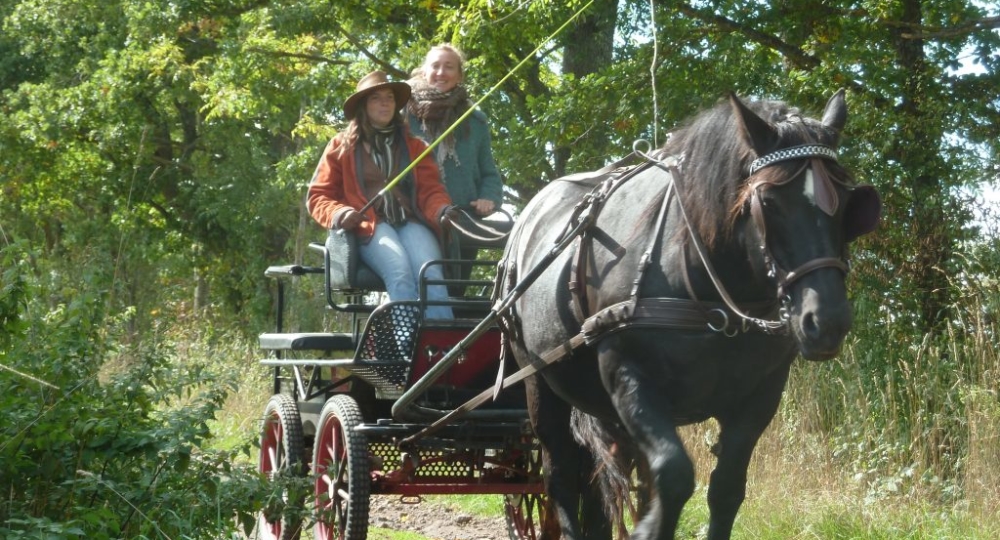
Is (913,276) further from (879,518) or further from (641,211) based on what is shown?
(641,211)

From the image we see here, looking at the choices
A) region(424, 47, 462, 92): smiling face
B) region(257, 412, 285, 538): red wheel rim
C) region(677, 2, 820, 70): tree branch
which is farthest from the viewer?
region(677, 2, 820, 70): tree branch

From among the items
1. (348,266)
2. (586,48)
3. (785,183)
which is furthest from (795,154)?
(586,48)

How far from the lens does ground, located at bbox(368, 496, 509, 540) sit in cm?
715

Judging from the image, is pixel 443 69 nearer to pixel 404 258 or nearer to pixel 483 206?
pixel 483 206

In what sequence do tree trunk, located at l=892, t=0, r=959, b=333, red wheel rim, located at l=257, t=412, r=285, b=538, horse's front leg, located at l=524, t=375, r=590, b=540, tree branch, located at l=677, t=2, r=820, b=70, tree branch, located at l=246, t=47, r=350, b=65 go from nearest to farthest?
horse's front leg, located at l=524, t=375, r=590, b=540 < red wheel rim, located at l=257, t=412, r=285, b=538 < tree trunk, located at l=892, t=0, r=959, b=333 < tree branch, located at l=677, t=2, r=820, b=70 < tree branch, located at l=246, t=47, r=350, b=65

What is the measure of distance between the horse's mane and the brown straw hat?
7.80 feet

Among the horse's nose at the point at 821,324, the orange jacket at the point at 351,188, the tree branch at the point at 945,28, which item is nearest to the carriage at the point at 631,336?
the horse's nose at the point at 821,324

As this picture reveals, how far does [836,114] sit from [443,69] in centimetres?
286

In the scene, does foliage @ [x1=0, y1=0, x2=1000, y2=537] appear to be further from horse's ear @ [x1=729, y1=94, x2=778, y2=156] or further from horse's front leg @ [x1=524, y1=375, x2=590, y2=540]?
horse's front leg @ [x1=524, y1=375, x2=590, y2=540]

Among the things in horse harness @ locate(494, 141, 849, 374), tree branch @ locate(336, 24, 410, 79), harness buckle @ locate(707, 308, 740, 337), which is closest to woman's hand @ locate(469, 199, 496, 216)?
horse harness @ locate(494, 141, 849, 374)

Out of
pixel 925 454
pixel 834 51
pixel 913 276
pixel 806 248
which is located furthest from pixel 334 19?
pixel 806 248

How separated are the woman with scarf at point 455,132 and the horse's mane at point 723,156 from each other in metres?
2.45

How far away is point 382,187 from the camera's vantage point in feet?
20.3

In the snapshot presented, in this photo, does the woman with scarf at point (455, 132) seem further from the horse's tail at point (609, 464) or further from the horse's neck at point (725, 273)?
the horse's neck at point (725, 273)
